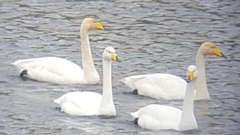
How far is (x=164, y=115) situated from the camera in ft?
41.0

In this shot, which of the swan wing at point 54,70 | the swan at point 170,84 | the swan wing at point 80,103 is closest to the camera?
the swan wing at point 80,103

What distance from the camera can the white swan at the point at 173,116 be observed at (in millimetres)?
12250

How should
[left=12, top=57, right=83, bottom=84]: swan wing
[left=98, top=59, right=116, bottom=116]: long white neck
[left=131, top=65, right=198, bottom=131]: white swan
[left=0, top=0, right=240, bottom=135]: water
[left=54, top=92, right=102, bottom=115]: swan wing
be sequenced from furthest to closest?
[left=12, top=57, right=83, bottom=84]: swan wing < [left=54, top=92, right=102, bottom=115]: swan wing < [left=98, top=59, right=116, bottom=116]: long white neck < [left=0, top=0, right=240, bottom=135]: water < [left=131, top=65, right=198, bottom=131]: white swan

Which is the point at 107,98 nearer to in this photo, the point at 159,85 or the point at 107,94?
the point at 107,94

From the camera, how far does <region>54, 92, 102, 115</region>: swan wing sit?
1327 centimetres

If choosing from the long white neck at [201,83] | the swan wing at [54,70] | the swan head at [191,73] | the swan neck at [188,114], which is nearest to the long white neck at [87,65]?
the swan wing at [54,70]

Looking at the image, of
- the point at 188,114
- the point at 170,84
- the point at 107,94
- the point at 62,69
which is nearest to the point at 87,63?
the point at 62,69

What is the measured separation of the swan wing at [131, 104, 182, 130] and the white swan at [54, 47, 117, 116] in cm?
73

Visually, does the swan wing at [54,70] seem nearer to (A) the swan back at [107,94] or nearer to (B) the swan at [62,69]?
(B) the swan at [62,69]

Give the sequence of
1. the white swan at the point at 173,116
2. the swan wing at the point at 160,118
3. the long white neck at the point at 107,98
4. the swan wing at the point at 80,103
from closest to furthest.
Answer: the white swan at the point at 173,116
the swan wing at the point at 160,118
the long white neck at the point at 107,98
the swan wing at the point at 80,103

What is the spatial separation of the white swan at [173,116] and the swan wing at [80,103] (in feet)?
2.85

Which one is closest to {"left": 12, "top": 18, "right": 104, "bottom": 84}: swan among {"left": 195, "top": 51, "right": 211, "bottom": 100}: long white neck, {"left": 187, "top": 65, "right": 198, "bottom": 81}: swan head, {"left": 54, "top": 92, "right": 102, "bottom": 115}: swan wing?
{"left": 54, "top": 92, "right": 102, "bottom": 115}: swan wing

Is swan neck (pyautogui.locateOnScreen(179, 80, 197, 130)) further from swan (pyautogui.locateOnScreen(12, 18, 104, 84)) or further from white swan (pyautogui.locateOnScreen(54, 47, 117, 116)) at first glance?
swan (pyautogui.locateOnScreen(12, 18, 104, 84))

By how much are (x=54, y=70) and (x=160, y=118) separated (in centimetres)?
358
